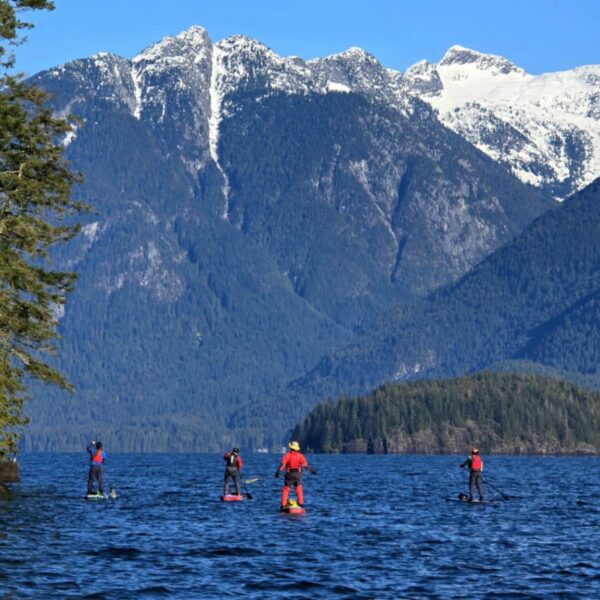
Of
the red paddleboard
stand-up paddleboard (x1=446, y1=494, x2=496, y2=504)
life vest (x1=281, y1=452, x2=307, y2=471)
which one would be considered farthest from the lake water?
life vest (x1=281, y1=452, x2=307, y2=471)

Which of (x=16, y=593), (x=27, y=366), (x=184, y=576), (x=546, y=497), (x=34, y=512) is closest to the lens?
(x=16, y=593)

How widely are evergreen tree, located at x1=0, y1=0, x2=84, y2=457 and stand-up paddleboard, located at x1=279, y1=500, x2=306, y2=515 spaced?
47.0 ft

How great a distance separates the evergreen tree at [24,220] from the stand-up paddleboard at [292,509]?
14.3m

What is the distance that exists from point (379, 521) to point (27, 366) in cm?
2100

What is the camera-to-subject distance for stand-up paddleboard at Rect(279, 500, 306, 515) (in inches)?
3605

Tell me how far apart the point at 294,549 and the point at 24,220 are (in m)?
27.5

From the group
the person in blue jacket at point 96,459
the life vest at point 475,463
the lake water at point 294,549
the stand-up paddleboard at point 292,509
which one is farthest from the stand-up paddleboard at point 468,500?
the person in blue jacket at point 96,459

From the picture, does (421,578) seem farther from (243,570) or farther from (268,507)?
(268,507)

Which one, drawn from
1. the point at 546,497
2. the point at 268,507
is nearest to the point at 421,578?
the point at 268,507

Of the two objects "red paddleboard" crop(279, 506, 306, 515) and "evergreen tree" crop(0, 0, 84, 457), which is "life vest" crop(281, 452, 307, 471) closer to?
"red paddleboard" crop(279, 506, 306, 515)

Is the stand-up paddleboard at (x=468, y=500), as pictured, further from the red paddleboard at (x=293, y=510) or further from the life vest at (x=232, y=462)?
the red paddleboard at (x=293, y=510)

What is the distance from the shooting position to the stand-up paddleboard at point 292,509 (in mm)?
91562

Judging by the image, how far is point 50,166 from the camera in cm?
9600

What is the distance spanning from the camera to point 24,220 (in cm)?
8981
